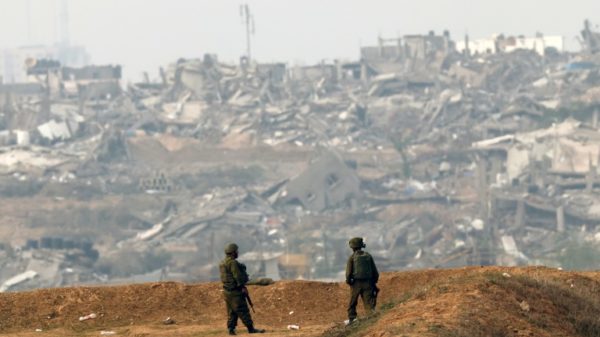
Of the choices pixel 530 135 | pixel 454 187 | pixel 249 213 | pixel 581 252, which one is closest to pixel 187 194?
pixel 249 213

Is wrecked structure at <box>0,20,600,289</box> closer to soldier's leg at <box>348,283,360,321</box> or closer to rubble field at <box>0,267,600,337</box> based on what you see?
rubble field at <box>0,267,600,337</box>

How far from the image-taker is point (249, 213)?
96.4 meters

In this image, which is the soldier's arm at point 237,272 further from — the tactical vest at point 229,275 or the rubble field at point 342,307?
→ the rubble field at point 342,307

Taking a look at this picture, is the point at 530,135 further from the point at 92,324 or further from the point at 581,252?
the point at 92,324

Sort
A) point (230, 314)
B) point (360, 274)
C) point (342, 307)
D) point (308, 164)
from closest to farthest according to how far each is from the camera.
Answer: point (360, 274)
point (230, 314)
point (342, 307)
point (308, 164)

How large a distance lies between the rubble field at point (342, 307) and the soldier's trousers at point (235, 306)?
1.38ft

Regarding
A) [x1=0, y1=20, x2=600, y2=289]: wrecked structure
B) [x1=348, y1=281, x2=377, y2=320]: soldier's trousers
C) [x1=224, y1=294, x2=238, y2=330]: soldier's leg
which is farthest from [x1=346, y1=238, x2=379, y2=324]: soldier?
[x1=0, y1=20, x2=600, y2=289]: wrecked structure

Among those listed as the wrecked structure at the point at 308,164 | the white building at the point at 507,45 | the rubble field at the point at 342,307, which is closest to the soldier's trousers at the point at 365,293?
the rubble field at the point at 342,307

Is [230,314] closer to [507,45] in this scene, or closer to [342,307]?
[342,307]

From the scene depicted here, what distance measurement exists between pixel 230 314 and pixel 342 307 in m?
3.30

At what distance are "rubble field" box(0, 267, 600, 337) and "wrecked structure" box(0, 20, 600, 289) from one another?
142ft

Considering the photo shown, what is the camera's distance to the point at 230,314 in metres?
16.6

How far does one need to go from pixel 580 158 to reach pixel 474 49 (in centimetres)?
7220

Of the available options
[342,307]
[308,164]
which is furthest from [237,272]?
[308,164]
